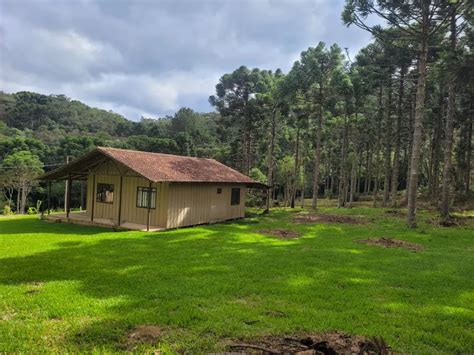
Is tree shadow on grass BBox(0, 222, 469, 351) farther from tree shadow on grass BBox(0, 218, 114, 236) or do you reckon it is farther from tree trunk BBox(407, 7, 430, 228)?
tree trunk BBox(407, 7, 430, 228)

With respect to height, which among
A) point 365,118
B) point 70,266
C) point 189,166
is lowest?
point 70,266

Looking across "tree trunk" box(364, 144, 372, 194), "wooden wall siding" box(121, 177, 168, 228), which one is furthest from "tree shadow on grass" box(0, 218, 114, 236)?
"tree trunk" box(364, 144, 372, 194)

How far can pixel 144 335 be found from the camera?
4410 millimetres

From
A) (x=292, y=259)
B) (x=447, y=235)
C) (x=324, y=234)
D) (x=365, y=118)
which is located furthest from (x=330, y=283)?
(x=365, y=118)

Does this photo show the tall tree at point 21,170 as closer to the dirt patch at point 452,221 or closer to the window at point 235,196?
the window at point 235,196

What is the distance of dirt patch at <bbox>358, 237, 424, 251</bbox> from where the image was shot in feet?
36.5

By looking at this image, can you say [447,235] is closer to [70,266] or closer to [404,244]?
[404,244]

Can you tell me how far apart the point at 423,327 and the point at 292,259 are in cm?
436

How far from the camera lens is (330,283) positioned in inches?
271

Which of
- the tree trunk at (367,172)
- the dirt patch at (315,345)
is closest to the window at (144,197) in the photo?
the dirt patch at (315,345)

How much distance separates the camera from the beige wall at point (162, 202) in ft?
50.8

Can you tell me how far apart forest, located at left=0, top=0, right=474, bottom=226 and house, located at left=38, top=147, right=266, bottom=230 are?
879 cm

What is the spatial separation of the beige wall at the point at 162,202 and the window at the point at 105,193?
0.61ft

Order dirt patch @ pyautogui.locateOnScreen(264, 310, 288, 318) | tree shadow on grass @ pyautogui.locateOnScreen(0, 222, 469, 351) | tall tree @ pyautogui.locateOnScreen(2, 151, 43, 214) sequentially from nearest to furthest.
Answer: tree shadow on grass @ pyautogui.locateOnScreen(0, 222, 469, 351)
dirt patch @ pyautogui.locateOnScreen(264, 310, 288, 318)
tall tree @ pyautogui.locateOnScreen(2, 151, 43, 214)
